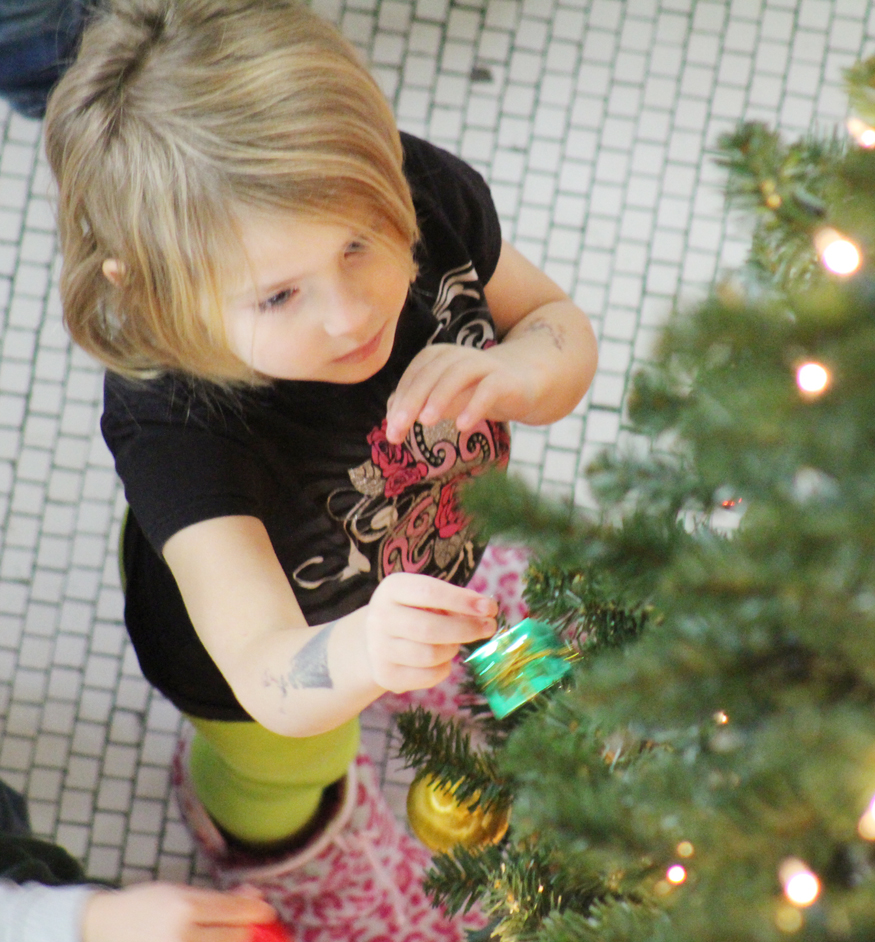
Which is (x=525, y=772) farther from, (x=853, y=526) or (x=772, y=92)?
(x=772, y=92)

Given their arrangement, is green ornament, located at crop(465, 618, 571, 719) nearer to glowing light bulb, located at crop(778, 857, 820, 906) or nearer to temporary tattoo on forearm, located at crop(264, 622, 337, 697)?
temporary tattoo on forearm, located at crop(264, 622, 337, 697)

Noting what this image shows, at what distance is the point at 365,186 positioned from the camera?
2.02 ft

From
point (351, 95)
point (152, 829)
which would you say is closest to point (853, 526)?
point (351, 95)

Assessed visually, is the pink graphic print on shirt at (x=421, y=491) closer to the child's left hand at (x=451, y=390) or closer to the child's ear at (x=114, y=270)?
the child's left hand at (x=451, y=390)

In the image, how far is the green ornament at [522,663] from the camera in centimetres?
51

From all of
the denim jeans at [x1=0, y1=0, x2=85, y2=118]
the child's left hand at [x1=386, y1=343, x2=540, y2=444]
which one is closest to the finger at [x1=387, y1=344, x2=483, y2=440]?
the child's left hand at [x1=386, y1=343, x2=540, y2=444]

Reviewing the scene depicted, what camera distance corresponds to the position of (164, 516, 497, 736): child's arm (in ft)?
1.57

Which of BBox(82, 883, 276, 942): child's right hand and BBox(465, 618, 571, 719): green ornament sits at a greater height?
BBox(465, 618, 571, 719): green ornament

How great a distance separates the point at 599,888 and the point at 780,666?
0.29 metres

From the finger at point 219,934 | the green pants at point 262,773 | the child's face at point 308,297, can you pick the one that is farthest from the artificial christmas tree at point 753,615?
the green pants at point 262,773

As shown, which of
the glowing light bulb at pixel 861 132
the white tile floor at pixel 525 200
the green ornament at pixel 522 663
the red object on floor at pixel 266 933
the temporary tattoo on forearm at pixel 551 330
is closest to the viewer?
the glowing light bulb at pixel 861 132

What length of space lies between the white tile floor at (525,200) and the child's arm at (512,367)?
308mm

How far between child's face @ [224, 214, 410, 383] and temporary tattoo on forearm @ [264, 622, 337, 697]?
7.4 inches

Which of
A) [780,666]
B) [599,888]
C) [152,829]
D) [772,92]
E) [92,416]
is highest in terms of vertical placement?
[780,666]
